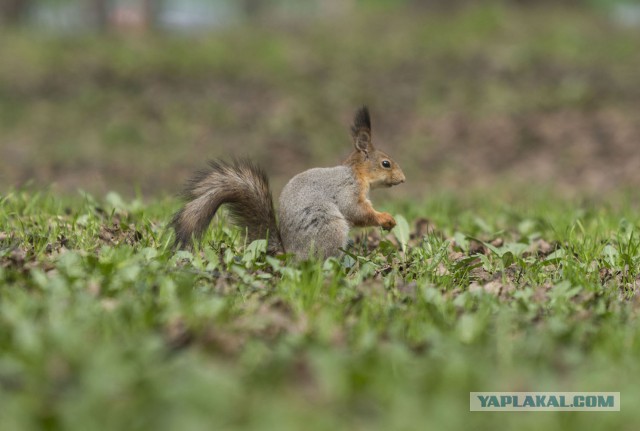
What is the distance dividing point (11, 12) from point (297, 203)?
17448 millimetres

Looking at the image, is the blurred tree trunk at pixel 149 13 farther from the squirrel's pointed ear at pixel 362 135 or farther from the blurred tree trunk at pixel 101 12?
the squirrel's pointed ear at pixel 362 135

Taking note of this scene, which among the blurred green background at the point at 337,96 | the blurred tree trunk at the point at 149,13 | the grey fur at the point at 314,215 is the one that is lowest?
the grey fur at the point at 314,215

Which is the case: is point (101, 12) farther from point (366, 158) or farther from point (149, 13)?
point (366, 158)

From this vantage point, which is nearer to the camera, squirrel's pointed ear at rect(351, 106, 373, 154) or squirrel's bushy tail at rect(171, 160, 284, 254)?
squirrel's bushy tail at rect(171, 160, 284, 254)

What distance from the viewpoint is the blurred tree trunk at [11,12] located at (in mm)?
19453

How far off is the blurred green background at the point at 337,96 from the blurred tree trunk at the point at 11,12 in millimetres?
491

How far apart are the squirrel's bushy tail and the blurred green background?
5.18m

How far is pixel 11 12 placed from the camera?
776 inches

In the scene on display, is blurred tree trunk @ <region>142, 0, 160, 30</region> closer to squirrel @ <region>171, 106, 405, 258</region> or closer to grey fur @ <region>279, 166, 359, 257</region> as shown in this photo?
squirrel @ <region>171, 106, 405, 258</region>

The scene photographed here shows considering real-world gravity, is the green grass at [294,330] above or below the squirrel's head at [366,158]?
below

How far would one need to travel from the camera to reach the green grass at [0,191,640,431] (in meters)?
2.50

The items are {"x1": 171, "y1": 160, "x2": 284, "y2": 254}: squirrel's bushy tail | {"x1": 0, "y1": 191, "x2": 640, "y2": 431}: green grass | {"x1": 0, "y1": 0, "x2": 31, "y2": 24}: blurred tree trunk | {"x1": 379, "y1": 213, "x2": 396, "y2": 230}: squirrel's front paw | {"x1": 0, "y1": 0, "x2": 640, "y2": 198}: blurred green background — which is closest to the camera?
{"x1": 0, "y1": 191, "x2": 640, "y2": 431}: green grass

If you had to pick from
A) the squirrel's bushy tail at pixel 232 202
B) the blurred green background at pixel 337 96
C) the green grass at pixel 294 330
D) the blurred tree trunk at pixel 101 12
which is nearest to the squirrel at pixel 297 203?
the squirrel's bushy tail at pixel 232 202

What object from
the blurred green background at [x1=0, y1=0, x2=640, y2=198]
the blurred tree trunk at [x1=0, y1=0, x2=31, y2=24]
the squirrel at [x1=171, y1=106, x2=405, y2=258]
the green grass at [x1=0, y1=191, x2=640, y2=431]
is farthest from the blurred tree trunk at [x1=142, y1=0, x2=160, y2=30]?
the squirrel at [x1=171, y1=106, x2=405, y2=258]
